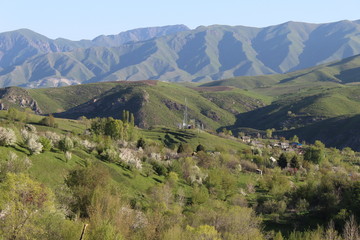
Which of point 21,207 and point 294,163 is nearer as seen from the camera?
point 21,207

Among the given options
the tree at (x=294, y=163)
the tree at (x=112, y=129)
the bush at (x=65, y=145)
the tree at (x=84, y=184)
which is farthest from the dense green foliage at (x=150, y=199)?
the tree at (x=112, y=129)

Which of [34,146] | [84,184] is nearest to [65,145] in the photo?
[34,146]

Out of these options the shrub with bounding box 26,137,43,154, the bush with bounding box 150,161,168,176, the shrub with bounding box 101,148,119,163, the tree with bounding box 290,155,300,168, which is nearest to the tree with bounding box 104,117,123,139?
the bush with bounding box 150,161,168,176

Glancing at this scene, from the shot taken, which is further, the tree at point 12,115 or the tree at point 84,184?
the tree at point 12,115

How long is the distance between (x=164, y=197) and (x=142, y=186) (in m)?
8.40

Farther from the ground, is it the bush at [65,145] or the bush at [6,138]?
the bush at [6,138]

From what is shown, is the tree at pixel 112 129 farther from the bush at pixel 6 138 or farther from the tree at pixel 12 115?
the bush at pixel 6 138

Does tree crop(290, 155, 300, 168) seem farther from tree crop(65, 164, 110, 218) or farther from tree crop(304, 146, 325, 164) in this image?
tree crop(65, 164, 110, 218)

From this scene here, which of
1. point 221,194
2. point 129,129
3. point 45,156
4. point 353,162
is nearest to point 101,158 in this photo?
point 45,156

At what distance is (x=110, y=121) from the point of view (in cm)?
11069

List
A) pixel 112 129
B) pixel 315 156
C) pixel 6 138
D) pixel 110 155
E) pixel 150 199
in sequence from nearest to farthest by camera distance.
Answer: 1. pixel 6 138
2. pixel 150 199
3. pixel 110 155
4. pixel 112 129
5. pixel 315 156

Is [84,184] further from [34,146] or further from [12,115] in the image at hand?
[12,115]

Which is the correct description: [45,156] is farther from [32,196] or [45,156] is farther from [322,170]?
[322,170]

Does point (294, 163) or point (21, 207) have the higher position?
point (21, 207)
